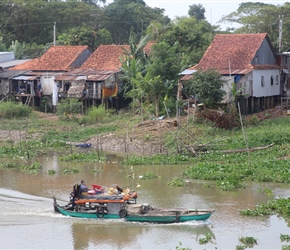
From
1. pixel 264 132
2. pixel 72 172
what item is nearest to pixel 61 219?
pixel 72 172

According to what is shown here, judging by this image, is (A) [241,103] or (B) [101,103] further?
(B) [101,103]

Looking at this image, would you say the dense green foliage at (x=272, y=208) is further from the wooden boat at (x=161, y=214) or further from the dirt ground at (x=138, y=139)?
the dirt ground at (x=138, y=139)

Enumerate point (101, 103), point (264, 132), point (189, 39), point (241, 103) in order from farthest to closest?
point (189, 39)
point (101, 103)
point (241, 103)
point (264, 132)

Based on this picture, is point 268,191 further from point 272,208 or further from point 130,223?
point 130,223

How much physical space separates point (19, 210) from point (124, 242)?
4665 millimetres

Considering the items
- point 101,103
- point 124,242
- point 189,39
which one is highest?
point 189,39

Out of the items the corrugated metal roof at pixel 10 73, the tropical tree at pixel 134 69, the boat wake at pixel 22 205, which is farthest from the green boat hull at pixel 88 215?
the corrugated metal roof at pixel 10 73

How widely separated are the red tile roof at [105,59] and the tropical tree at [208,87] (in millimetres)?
9567

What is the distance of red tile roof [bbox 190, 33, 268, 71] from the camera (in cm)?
3769

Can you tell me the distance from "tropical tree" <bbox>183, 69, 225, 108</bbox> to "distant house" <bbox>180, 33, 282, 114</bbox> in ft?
6.23

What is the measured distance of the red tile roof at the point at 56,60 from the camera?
44844mm

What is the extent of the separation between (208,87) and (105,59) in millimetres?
12076

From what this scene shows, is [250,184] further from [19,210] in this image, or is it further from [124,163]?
[19,210]

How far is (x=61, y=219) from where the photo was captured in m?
20.5
